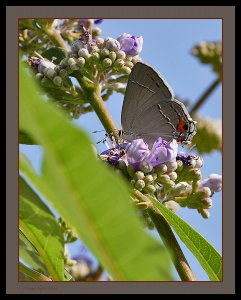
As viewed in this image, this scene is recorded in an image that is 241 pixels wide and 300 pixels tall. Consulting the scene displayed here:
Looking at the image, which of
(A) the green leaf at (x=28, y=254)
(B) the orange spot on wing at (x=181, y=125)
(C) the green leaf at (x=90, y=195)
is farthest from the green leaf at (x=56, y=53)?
(C) the green leaf at (x=90, y=195)

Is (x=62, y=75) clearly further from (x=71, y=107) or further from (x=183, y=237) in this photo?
(x=183, y=237)

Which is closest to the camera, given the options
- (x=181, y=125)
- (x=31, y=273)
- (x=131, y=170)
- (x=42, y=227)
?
(x=42, y=227)

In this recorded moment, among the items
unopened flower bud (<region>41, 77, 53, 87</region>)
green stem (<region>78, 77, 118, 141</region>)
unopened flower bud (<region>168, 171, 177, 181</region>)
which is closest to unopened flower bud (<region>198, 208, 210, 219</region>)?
unopened flower bud (<region>168, 171, 177, 181</region>)

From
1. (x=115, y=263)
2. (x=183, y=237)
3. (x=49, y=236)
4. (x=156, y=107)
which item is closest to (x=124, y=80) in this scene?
(x=156, y=107)

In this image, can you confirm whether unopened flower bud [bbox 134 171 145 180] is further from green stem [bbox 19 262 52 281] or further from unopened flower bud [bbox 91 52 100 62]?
unopened flower bud [bbox 91 52 100 62]

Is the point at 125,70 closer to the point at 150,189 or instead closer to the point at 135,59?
the point at 135,59

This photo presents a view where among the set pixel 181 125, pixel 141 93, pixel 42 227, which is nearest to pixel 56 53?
pixel 141 93
